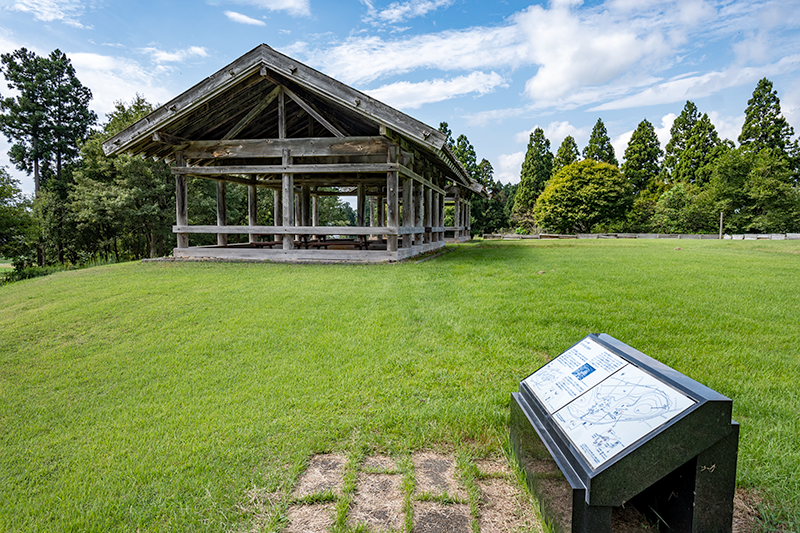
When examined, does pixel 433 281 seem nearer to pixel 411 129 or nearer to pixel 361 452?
pixel 411 129

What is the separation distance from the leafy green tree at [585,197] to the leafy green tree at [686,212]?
10.8 ft

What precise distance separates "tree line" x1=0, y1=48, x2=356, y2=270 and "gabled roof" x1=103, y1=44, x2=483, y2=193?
10925 millimetres

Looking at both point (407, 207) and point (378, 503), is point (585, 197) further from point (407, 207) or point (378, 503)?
point (378, 503)

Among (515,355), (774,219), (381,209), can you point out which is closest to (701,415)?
(515,355)

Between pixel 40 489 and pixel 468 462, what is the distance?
2.38 metres

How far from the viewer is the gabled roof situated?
9.62m

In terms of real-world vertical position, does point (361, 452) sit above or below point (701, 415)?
below

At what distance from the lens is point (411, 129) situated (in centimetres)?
932

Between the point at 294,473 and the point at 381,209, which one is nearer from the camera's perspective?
the point at 294,473

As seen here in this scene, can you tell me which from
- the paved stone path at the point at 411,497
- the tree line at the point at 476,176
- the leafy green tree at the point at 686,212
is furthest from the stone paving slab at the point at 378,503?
the leafy green tree at the point at 686,212

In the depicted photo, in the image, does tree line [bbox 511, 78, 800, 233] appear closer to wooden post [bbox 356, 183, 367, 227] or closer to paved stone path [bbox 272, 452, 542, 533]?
wooden post [bbox 356, 183, 367, 227]

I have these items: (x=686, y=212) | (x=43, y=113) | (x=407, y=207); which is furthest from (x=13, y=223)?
(x=686, y=212)

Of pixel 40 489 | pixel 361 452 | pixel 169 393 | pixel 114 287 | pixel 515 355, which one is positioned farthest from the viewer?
pixel 114 287

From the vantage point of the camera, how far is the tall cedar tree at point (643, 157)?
4384cm
